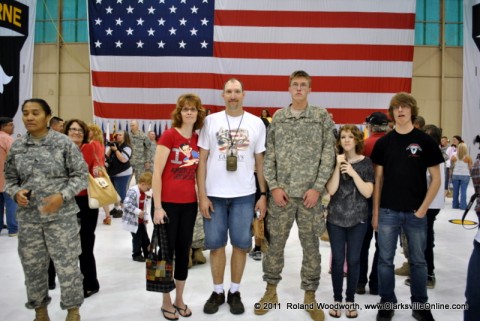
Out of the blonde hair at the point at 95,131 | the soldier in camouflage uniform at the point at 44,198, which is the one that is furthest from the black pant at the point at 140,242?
the soldier in camouflage uniform at the point at 44,198

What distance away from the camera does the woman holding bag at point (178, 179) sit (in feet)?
9.15

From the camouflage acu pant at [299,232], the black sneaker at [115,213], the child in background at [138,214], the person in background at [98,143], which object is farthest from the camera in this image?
the black sneaker at [115,213]

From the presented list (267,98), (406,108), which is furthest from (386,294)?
(267,98)

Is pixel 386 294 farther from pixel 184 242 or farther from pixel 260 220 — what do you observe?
pixel 184 242

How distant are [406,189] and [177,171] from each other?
1585mm

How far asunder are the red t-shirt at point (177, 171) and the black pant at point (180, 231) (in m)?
0.05

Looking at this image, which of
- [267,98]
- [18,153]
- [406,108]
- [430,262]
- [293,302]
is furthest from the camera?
[267,98]

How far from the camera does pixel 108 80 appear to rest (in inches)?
352

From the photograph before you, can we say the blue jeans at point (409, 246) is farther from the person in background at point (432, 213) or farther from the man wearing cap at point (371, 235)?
the person in background at point (432, 213)

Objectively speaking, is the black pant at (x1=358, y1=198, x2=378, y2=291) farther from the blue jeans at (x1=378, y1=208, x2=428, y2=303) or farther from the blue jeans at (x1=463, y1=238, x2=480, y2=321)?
the blue jeans at (x1=463, y1=238, x2=480, y2=321)

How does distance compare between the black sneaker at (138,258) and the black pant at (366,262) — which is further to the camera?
the black sneaker at (138,258)

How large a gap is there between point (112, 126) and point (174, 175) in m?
6.74

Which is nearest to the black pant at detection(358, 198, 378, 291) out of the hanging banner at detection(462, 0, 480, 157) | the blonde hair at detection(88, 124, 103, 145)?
the blonde hair at detection(88, 124, 103, 145)

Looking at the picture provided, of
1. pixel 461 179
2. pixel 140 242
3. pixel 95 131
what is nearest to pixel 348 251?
pixel 140 242
